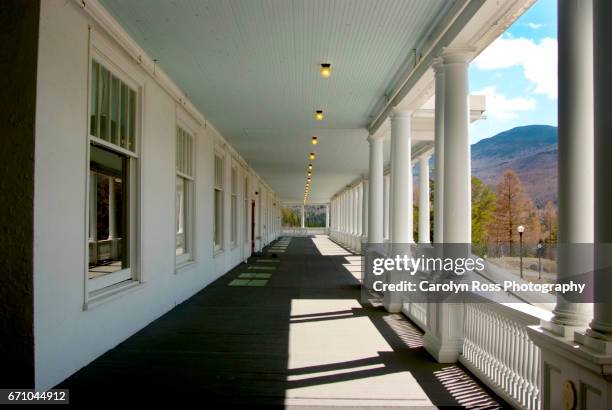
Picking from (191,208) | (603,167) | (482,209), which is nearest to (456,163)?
(603,167)

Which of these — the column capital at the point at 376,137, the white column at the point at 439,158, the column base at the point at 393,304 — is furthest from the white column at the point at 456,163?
the column capital at the point at 376,137

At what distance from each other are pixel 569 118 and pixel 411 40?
2980 mm

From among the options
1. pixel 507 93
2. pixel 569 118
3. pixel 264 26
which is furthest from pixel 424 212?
pixel 507 93

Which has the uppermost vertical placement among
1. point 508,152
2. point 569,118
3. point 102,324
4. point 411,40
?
point 508,152

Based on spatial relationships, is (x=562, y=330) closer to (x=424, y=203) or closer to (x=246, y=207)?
(x=424, y=203)

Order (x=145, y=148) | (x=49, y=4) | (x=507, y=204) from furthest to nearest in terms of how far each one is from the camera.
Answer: (x=507, y=204) → (x=145, y=148) → (x=49, y=4)

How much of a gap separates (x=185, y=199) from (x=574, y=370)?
7188 mm

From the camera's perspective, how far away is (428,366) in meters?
4.68

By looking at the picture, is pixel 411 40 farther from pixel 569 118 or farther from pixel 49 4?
pixel 49 4

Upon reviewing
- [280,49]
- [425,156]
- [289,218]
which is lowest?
[289,218]

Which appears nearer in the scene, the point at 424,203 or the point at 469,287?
the point at 469,287

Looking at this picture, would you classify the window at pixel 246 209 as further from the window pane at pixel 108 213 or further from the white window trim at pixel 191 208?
the window pane at pixel 108 213

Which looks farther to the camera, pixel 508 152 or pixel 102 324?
pixel 508 152

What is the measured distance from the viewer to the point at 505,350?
3.86 meters
